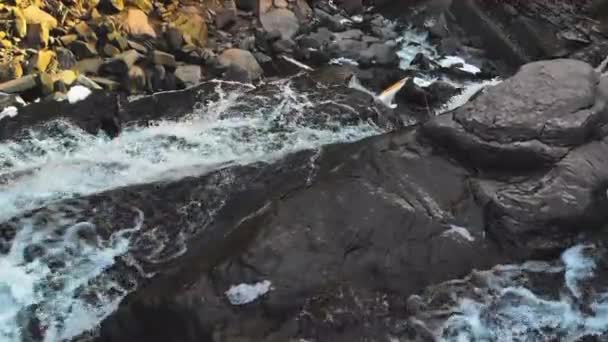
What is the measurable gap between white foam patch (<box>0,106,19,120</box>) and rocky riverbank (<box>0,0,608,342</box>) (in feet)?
0.20

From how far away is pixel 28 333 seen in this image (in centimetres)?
378

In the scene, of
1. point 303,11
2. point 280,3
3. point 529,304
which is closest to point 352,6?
point 303,11

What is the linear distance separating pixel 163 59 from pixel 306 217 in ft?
9.49

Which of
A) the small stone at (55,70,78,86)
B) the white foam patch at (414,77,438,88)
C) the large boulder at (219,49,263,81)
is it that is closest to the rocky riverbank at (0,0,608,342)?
the small stone at (55,70,78,86)

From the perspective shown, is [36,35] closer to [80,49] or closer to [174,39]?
[80,49]

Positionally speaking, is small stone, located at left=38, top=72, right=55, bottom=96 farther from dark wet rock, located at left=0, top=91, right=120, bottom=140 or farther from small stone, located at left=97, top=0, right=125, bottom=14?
small stone, located at left=97, top=0, right=125, bottom=14

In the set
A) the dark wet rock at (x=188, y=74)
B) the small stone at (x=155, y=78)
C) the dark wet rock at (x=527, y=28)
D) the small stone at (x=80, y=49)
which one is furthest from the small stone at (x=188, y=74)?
the dark wet rock at (x=527, y=28)

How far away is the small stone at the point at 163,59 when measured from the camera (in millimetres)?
6141

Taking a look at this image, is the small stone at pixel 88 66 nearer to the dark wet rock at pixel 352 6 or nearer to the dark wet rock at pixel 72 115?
the dark wet rock at pixel 72 115

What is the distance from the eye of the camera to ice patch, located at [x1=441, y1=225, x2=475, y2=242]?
3.96m

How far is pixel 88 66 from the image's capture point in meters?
5.91

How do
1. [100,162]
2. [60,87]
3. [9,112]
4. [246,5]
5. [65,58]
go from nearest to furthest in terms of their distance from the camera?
1. [100,162]
2. [9,112]
3. [60,87]
4. [65,58]
5. [246,5]

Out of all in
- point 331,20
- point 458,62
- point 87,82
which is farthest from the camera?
point 331,20

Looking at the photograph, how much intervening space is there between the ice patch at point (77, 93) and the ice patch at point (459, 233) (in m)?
3.15
